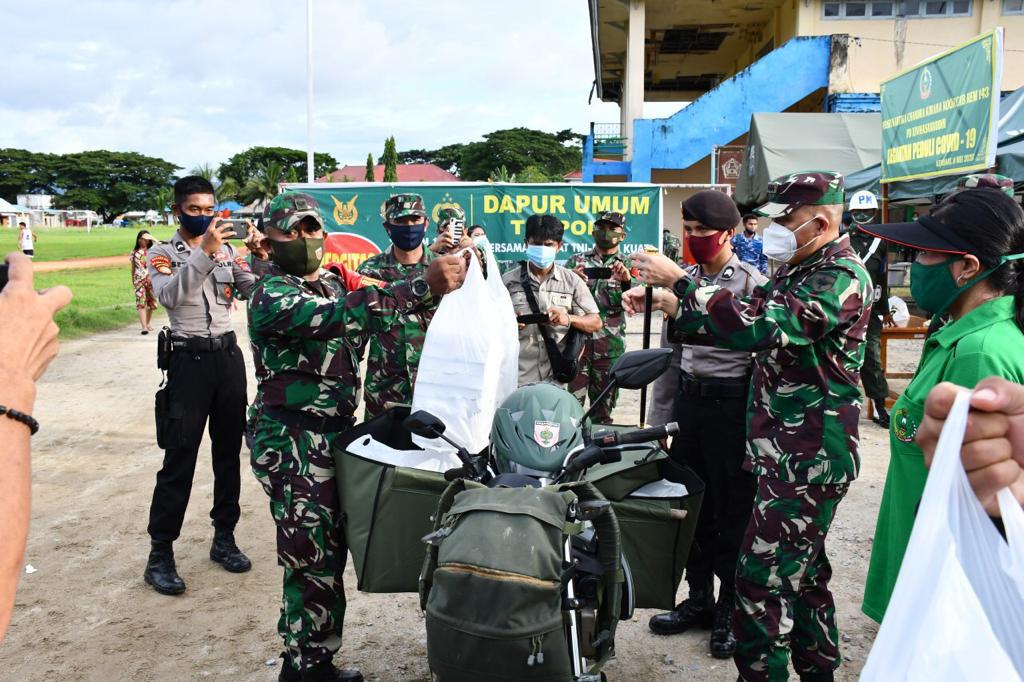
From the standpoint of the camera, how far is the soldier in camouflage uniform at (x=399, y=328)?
5160mm

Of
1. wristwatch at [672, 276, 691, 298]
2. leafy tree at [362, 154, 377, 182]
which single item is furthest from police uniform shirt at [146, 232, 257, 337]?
leafy tree at [362, 154, 377, 182]

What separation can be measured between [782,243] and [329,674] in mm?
2620

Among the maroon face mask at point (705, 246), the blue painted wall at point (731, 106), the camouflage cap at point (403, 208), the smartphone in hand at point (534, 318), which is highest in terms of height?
the blue painted wall at point (731, 106)

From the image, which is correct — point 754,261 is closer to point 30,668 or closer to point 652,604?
point 652,604

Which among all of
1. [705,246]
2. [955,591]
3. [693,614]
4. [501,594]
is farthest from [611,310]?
[955,591]

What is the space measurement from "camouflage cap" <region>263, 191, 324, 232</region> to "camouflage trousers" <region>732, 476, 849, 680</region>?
7.02ft

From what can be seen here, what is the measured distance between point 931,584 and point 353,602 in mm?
3647

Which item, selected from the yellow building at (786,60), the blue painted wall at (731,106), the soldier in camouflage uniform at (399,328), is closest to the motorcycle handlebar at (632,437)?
the soldier in camouflage uniform at (399,328)

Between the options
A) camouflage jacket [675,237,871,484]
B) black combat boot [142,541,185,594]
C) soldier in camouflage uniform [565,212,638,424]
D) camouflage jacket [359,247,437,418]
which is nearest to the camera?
camouflage jacket [675,237,871,484]

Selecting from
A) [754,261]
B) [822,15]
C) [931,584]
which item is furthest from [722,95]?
[931,584]

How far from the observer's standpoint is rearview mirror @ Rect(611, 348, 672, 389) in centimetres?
270

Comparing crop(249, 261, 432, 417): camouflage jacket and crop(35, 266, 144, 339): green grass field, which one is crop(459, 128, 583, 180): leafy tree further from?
crop(249, 261, 432, 417): camouflage jacket

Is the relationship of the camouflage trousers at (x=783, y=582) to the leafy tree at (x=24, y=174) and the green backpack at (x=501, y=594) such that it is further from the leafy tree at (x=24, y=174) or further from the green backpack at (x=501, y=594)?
the leafy tree at (x=24, y=174)

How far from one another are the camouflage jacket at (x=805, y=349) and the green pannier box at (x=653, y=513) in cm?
38
